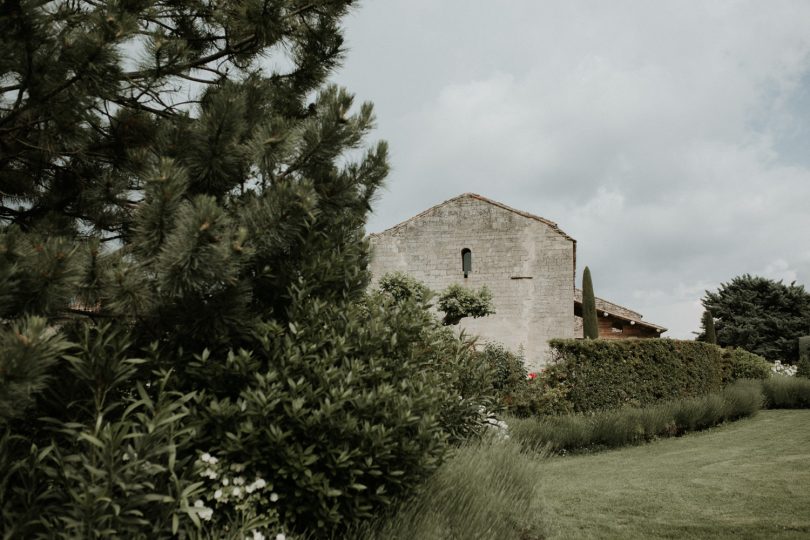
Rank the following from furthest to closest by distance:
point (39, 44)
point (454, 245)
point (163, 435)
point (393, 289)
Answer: point (454, 245) → point (393, 289) → point (39, 44) → point (163, 435)

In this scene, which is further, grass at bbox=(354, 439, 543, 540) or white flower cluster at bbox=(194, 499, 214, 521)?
grass at bbox=(354, 439, 543, 540)

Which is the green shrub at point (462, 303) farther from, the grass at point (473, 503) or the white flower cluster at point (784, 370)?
the grass at point (473, 503)

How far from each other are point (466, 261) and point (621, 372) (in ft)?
33.4

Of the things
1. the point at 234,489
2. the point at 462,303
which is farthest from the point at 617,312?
the point at 234,489

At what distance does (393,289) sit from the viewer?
1916cm

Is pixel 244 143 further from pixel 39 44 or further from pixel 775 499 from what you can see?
pixel 775 499

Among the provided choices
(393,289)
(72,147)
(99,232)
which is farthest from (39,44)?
(393,289)

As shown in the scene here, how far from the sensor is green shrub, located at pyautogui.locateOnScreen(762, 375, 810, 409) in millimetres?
16859

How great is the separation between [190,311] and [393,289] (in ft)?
50.4

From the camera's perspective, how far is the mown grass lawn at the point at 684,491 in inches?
229

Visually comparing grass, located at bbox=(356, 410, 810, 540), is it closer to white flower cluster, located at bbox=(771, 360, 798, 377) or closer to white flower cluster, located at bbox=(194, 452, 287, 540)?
white flower cluster, located at bbox=(194, 452, 287, 540)

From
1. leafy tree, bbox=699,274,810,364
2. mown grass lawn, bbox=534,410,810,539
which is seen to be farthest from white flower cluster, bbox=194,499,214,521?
leafy tree, bbox=699,274,810,364

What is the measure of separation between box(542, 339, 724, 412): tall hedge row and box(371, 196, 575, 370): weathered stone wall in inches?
269

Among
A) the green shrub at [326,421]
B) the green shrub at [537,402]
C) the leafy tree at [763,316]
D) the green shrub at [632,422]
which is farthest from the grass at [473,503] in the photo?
the leafy tree at [763,316]
